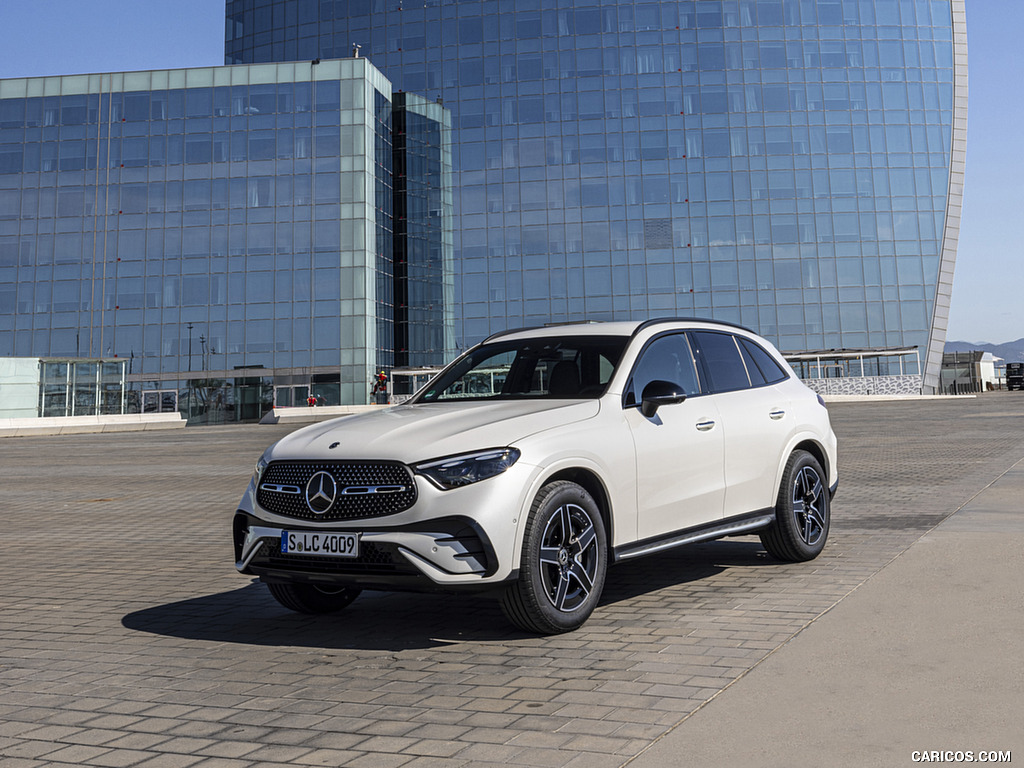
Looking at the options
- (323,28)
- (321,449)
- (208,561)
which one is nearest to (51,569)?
(208,561)

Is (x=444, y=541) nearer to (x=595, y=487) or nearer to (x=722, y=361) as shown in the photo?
(x=595, y=487)

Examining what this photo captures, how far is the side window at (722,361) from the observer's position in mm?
6785

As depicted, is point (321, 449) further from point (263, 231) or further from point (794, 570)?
point (263, 231)

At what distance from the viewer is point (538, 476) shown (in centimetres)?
500

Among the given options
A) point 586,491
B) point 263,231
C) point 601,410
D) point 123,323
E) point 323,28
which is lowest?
point 586,491

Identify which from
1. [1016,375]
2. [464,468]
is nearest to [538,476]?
[464,468]

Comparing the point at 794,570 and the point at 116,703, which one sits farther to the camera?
the point at 794,570

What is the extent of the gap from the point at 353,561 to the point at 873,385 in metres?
70.7

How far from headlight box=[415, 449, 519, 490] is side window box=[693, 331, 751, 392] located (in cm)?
229

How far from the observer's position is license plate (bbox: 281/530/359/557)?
4.89 m

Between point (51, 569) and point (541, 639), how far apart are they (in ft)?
16.0

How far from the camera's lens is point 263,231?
6384cm

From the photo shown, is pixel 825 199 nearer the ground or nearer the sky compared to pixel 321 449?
nearer the sky

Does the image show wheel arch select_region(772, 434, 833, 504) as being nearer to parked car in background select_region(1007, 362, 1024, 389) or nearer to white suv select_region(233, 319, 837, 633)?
white suv select_region(233, 319, 837, 633)
